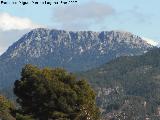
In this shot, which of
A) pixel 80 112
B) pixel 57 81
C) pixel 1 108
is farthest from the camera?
pixel 1 108

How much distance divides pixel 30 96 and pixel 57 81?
4534mm

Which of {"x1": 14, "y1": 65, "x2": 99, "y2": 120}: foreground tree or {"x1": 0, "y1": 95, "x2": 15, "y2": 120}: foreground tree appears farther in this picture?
{"x1": 0, "y1": 95, "x2": 15, "y2": 120}: foreground tree

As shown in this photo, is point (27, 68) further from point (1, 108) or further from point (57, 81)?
point (1, 108)

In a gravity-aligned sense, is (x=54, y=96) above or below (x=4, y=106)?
above

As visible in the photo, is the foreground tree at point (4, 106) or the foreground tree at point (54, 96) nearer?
the foreground tree at point (54, 96)

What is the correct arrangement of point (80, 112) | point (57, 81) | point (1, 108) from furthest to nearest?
point (1, 108)
point (57, 81)
point (80, 112)

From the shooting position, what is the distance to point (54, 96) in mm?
85812

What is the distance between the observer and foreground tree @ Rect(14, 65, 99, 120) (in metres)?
84.2

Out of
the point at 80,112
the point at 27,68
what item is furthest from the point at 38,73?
the point at 80,112

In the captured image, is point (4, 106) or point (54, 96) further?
point (4, 106)

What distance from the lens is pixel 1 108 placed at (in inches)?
4660

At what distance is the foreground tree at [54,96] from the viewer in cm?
8425

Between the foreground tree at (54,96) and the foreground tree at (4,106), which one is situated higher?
the foreground tree at (54,96)

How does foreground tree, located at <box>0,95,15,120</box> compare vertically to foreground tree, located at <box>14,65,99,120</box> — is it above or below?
below
